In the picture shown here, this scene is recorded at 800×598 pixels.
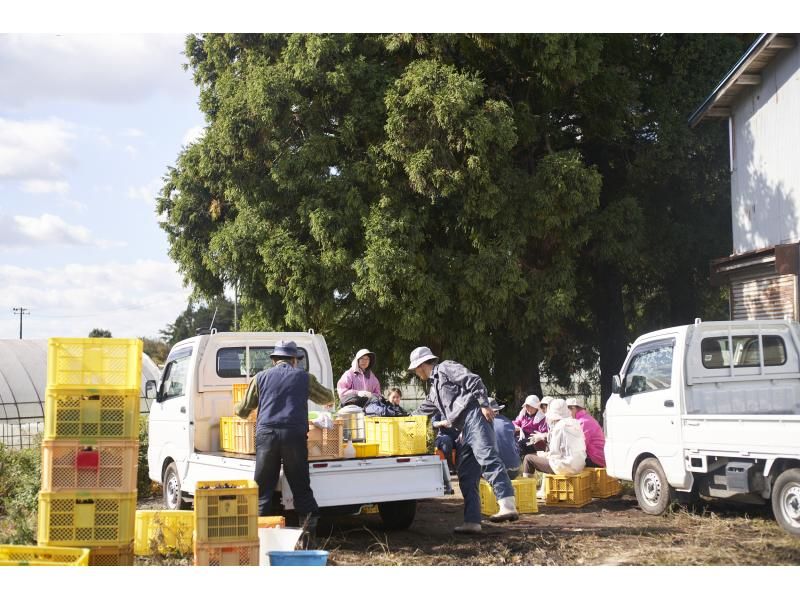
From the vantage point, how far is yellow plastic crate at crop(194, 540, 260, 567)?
271 inches

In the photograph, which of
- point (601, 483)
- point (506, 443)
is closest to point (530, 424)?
point (601, 483)

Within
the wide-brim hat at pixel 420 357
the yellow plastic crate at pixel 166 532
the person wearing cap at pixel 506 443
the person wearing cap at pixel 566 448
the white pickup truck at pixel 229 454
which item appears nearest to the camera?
the yellow plastic crate at pixel 166 532

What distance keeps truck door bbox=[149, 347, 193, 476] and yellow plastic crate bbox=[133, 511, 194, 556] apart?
1.64m

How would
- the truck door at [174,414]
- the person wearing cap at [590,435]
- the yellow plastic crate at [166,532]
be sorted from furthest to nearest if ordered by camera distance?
the person wearing cap at [590,435] → the truck door at [174,414] → the yellow plastic crate at [166,532]

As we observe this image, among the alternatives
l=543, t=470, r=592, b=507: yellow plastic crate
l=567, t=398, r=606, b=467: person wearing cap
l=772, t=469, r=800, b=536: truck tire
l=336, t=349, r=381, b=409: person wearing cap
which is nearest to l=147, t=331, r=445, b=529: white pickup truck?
l=336, t=349, r=381, b=409: person wearing cap

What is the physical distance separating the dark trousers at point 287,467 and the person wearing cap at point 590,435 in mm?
4849

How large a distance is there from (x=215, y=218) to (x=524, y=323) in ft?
22.8

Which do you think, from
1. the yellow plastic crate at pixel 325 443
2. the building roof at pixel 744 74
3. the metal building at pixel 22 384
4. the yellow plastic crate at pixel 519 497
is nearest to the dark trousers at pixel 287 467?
the yellow plastic crate at pixel 325 443

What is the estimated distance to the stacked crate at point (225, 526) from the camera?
691cm

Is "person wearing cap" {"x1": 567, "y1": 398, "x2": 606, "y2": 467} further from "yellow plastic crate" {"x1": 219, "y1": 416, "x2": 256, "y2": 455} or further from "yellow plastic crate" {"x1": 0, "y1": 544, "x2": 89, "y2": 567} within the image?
"yellow plastic crate" {"x1": 0, "y1": 544, "x2": 89, "y2": 567}

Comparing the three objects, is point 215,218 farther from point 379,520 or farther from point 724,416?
point 724,416

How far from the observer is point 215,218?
20281mm

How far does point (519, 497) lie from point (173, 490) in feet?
12.6

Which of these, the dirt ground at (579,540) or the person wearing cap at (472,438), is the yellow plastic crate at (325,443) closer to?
the dirt ground at (579,540)
